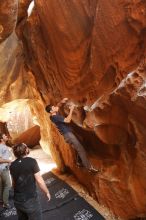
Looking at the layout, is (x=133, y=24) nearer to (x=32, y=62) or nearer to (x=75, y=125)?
(x=75, y=125)

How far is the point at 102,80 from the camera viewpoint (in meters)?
8.12

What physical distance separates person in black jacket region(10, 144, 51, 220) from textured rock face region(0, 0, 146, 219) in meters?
2.42

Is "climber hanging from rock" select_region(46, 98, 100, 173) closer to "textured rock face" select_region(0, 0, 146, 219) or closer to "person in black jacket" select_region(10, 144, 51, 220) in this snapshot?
"textured rock face" select_region(0, 0, 146, 219)

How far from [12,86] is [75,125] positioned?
21.3 feet

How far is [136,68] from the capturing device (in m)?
6.60

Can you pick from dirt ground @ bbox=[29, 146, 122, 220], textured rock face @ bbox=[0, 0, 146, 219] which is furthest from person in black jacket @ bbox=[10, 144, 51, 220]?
dirt ground @ bbox=[29, 146, 122, 220]

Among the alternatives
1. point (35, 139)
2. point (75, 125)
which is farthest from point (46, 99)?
point (35, 139)

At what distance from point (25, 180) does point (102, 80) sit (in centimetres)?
371

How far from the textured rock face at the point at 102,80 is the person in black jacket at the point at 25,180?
2.42 meters

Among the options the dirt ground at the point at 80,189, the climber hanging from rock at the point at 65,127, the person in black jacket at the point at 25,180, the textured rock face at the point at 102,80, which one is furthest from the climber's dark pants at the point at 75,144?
the person in black jacket at the point at 25,180

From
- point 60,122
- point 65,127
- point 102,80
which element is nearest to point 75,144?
point 65,127

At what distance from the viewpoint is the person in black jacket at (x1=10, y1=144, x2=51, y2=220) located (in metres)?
5.23

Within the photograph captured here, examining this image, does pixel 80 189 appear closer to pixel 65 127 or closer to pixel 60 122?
pixel 65 127

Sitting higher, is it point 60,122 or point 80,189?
point 60,122
